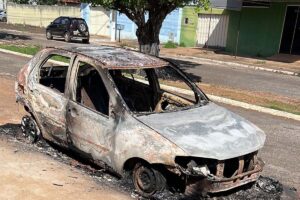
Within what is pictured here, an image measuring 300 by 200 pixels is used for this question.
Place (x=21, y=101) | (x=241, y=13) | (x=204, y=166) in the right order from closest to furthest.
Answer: (x=204, y=166) → (x=21, y=101) → (x=241, y=13)

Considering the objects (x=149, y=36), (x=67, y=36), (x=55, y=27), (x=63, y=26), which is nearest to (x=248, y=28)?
(x=67, y=36)

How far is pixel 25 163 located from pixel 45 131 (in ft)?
2.47

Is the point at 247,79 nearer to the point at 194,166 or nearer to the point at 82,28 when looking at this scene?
the point at 194,166

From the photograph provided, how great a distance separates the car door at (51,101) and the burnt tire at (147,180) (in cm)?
144

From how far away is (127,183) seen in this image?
5383 mm

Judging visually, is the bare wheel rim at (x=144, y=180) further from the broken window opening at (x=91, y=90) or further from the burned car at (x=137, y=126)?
the broken window opening at (x=91, y=90)

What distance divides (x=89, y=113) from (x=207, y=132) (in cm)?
156

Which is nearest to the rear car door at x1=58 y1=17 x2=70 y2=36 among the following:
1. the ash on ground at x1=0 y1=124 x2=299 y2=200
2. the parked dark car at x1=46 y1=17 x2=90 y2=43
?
the parked dark car at x1=46 y1=17 x2=90 y2=43

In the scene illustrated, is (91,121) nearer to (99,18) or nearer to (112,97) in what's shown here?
(112,97)

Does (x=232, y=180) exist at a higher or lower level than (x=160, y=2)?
lower

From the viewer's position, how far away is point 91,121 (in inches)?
219

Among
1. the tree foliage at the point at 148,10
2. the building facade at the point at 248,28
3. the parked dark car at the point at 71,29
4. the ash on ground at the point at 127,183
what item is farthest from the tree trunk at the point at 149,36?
the parked dark car at the point at 71,29

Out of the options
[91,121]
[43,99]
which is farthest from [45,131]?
[91,121]

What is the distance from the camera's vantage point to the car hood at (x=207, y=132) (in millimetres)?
4762
